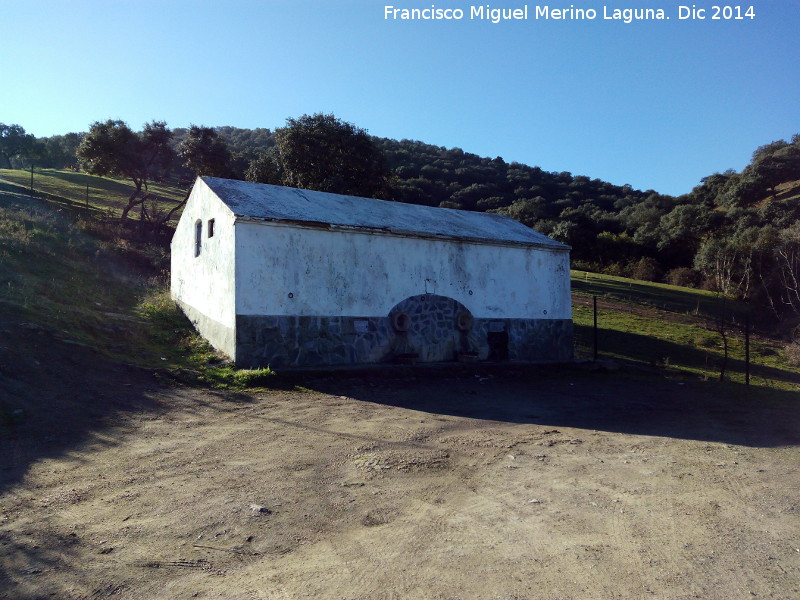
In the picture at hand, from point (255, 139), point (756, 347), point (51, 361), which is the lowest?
point (756, 347)

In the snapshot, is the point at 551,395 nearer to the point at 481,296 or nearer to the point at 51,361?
the point at 481,296

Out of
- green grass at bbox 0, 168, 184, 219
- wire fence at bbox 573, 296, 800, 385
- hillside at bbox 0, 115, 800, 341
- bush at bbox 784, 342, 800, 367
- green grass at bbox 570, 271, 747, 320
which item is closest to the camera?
wire fence at bbox 573, 296, 800, 385

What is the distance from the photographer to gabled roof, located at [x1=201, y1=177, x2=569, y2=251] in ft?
41.8

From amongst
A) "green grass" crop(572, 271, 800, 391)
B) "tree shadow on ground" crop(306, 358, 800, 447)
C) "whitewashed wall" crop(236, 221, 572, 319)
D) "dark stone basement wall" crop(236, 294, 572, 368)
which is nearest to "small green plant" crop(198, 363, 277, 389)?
"dark stone basement wall" crop(236, 294, 572, 368)

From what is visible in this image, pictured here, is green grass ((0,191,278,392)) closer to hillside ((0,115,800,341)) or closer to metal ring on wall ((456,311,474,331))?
metal ring on wall ((456,311,474,331))

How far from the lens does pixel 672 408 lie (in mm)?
10422

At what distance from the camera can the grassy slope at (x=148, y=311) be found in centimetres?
1248

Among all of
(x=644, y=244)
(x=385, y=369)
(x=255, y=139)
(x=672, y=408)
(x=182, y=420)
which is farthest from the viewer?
(x=255, y=139)

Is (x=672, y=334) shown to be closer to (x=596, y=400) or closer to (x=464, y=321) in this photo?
(x=464, y=321)

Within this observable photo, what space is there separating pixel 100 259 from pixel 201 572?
66.5ft

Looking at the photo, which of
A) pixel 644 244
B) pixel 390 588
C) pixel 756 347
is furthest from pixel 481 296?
Answer: pixel 644 244

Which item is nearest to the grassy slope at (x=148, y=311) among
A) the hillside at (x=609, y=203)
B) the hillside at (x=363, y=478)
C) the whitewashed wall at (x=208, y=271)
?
the hillside at (x=363, y=478)

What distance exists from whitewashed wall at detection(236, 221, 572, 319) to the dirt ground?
3.02m

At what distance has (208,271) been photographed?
45.9 ft
